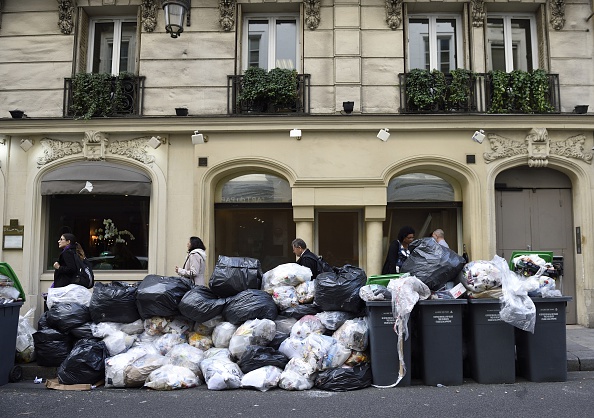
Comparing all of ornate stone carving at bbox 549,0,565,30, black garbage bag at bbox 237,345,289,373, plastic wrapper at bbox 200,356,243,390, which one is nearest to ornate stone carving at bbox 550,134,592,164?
ornate stone carving at bbox 549,0,565,30

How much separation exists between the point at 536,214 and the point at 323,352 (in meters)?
6.14

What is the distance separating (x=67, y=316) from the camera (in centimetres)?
670

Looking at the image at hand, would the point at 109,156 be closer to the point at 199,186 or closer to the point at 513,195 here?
the point at 199,186

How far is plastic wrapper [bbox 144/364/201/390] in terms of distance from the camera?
608cm

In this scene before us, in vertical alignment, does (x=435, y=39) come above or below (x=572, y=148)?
above

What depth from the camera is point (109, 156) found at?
33.3 feet

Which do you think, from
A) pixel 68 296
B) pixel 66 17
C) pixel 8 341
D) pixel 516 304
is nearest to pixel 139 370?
pixel 68 296

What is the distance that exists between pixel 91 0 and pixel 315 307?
25.8 feet

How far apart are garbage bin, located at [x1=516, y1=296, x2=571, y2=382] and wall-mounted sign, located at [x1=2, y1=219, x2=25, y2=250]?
8.85 m

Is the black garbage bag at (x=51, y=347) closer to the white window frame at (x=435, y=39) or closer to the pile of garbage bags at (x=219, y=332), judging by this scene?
the pile of garbage bags at (x=219, y=332)

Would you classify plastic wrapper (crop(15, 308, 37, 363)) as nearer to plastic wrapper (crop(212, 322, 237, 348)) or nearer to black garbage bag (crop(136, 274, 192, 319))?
black garbage bag (crop(136, 274, 192, 319))

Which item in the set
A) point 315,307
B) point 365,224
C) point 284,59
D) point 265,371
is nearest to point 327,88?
point 284,59

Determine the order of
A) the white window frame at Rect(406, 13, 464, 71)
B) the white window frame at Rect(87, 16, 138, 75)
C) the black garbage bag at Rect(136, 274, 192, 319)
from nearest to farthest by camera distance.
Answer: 1. the black garbage bag at Rect(136, 274, 192, 319)
2. the white window frame at Rect(406, 13, 464, 71)
3. the white window frame at Rect(87, 16, 138, 75)

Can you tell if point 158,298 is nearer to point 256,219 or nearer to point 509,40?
point 256,219
